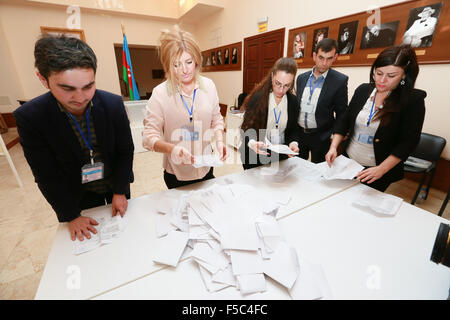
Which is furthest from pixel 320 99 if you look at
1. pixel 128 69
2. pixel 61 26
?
pixel 61 26

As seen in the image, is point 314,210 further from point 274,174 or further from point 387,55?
point 387,55

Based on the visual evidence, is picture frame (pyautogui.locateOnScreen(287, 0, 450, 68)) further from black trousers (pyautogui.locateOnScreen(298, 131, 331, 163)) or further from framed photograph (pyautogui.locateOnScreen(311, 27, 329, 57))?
black trousers (pyautogui.locateOnScreen(298, 131, 331, 163))

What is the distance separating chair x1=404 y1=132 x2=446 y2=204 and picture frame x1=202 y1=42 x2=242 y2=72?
4203mm

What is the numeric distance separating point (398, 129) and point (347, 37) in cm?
233

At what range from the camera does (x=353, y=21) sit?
2844 millimetres

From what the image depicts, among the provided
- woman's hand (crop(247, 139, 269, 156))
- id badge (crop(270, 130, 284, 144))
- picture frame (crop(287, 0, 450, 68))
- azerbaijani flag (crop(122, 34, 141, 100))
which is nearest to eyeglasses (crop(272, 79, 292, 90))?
id badge (crop(270, 130, 284, 144))

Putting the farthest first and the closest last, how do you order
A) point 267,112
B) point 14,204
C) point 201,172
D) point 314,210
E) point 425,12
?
1. point 14,204
2. point 425,12
3. point 267,112
4. point 201,172
5. point 314,210

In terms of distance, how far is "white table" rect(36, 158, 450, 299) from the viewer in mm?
711

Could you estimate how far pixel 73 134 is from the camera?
3.02 ft

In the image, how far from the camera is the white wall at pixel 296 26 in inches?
93.3

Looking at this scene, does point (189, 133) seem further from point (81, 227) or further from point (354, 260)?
point (354, 260)

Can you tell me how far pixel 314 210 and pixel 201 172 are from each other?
70cm

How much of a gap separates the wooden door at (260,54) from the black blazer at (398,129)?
3101 millimetres
